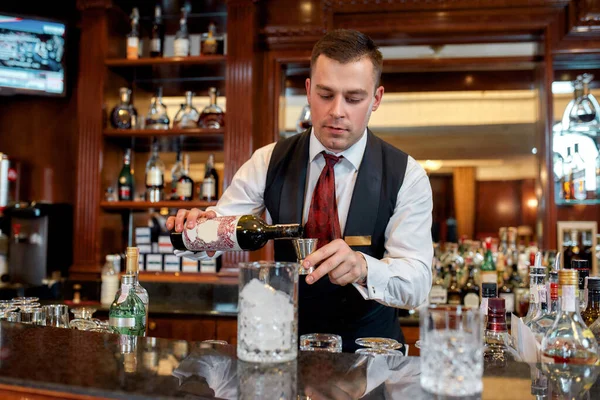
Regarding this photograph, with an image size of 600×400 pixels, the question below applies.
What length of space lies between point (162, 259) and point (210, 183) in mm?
534

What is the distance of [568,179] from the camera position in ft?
11.3

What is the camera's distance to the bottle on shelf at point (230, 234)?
4.80 ft

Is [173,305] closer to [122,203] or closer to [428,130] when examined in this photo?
[122,203]

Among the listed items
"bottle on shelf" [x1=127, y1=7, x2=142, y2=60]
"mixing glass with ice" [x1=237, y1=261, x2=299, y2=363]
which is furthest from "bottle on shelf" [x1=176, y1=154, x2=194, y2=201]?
"mixing glass with ice" [x1=237, y1=261, x2=299, y2=363]

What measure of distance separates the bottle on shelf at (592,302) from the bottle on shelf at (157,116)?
2.73 meters

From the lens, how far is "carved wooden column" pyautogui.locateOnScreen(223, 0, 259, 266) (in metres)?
3.43

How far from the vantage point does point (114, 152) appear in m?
3.81

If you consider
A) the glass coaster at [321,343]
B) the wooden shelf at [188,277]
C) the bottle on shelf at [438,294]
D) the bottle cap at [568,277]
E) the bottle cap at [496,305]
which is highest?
the bottle cap at [568,277]

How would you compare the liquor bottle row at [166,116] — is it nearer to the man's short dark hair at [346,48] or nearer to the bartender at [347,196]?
the bartender at [347,196]

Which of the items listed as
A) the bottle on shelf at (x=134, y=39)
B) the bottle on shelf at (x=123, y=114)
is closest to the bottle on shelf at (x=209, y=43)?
the bottle on shelf at (x=134, y=39)

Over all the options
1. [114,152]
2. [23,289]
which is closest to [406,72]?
[114,152]

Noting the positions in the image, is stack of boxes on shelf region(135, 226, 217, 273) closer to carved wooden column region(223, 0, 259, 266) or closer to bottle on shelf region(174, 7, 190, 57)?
carved wooden column region(223, 0, 259, 266)

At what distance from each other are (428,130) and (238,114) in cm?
121

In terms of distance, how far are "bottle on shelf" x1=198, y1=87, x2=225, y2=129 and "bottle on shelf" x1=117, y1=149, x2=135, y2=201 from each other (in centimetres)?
55
